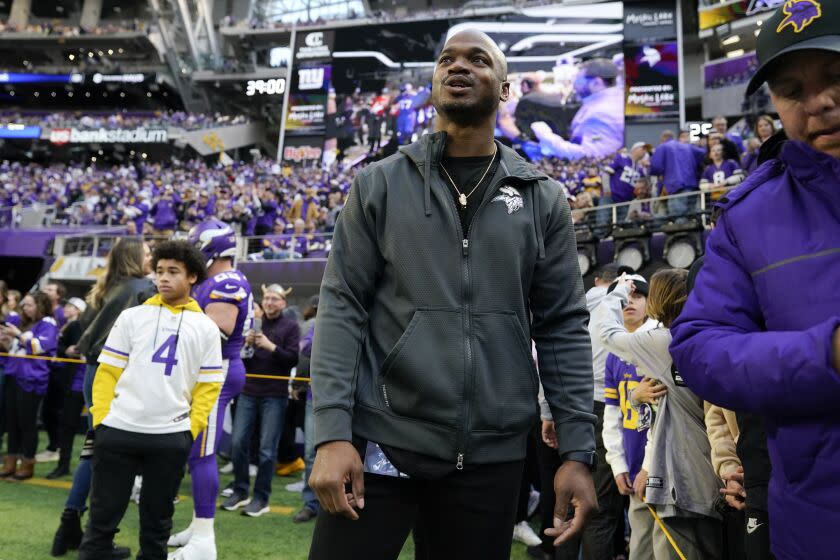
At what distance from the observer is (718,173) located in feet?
32.6

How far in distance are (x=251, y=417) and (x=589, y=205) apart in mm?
8457

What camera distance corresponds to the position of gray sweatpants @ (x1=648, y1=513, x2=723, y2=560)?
307 cm

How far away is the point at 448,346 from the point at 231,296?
297 cm

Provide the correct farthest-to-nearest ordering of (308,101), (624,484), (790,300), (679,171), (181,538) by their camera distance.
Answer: (308,101)
(679,171)
(181,538)
(624,484)
(790,300)

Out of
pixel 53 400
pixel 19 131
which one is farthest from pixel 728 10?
pixel 19 131

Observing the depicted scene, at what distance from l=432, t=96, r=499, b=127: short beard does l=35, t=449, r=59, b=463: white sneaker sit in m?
7.63

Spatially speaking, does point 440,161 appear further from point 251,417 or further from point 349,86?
point 349,86

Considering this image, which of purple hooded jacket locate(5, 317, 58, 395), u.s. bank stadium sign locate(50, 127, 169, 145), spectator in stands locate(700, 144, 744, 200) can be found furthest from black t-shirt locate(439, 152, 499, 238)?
u.s. bank stadium sign locate(50, 127, 169, 145)

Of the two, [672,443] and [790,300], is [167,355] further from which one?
[790,300]

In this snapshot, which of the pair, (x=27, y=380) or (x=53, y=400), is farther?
(x=53, y=400)

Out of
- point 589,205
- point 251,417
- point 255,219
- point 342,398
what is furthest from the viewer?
point 255,219

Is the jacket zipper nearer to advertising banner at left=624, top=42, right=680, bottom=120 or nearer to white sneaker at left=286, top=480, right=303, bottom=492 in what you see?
white sneaker at left=286, top=480, right=303, bottom=492

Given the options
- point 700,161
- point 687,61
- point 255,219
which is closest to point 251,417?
point 700,161

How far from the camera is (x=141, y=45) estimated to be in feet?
160
